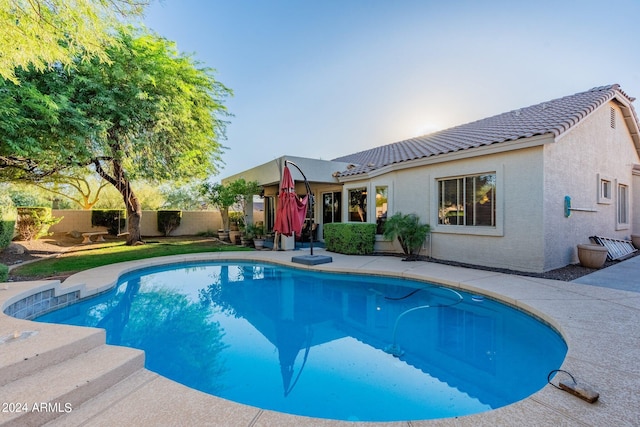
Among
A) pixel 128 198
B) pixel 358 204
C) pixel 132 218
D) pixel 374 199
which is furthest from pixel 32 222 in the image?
pixel 374 199

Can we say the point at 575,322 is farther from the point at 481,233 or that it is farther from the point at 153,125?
the point at 153,125

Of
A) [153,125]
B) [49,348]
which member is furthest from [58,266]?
[49,348]

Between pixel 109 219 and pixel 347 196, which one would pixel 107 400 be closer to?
pixel 347 196

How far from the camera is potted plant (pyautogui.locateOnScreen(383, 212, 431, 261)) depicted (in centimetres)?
1055

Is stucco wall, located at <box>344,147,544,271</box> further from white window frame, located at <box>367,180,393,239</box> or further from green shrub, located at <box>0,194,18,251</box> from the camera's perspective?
green shrub, located at <box>0,194,18,251</box>

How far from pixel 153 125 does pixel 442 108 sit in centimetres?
1358

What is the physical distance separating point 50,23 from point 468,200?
11290 mm

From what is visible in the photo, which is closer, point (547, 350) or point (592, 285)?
point (547, 350)

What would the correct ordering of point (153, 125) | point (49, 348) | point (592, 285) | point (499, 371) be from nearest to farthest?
point (49, 348)
point (499, 371)
point (592, 285)
point (153, 125)

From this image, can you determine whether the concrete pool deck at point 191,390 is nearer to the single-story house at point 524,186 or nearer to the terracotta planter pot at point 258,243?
the single-story house at point 524,186

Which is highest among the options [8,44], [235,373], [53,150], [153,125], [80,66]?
[80,66]

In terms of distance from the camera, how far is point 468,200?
381 inches

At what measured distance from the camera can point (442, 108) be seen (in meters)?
14.3

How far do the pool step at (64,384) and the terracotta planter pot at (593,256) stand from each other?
11.6 metres
